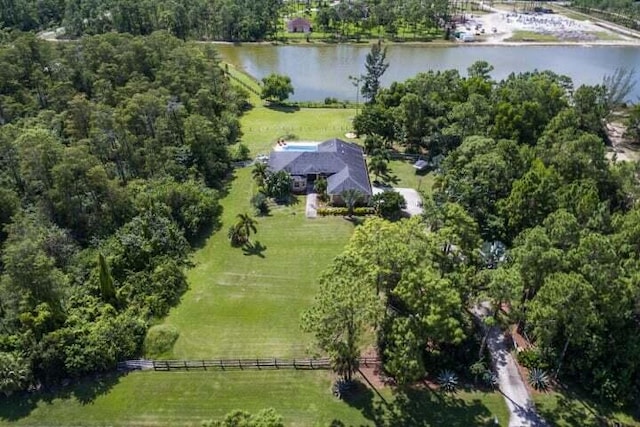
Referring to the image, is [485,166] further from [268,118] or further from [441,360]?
[268,118]

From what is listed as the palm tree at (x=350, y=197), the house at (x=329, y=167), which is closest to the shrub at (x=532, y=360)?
the palm tree at (x=350, y=197)

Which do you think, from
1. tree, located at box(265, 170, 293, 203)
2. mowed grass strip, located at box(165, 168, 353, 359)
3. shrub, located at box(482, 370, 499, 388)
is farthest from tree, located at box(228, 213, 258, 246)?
shrub, located at box(482, 370, 499, 388)

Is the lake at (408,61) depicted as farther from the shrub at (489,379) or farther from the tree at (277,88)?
the shrub at (489,379)

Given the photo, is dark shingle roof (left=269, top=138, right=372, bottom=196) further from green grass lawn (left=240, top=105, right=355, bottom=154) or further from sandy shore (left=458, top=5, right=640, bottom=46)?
sandy shore (left=458, top=5, right=640, bottom=46)

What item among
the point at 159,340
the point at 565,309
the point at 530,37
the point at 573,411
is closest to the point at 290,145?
the point at 159,340

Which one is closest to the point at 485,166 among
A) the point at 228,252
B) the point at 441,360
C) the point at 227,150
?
the point at 441,360

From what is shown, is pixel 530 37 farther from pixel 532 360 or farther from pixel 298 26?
pixel 532 360
